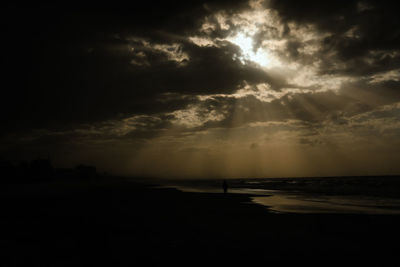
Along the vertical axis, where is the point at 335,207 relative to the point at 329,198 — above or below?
above

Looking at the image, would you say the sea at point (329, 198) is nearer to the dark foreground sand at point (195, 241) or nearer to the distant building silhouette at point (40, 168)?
the dark foreground sand at point (195, 241)

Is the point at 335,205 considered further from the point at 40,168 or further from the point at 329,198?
the point at 40,168

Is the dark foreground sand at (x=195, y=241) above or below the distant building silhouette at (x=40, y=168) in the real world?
below

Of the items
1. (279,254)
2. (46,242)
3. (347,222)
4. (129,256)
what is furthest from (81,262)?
(347,222)

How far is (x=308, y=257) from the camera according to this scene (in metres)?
8.85

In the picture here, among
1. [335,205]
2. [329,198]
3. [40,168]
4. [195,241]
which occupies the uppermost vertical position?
[40,168]

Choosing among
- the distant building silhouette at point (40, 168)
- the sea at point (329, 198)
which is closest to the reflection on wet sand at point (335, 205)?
the sea at point (329, 198)

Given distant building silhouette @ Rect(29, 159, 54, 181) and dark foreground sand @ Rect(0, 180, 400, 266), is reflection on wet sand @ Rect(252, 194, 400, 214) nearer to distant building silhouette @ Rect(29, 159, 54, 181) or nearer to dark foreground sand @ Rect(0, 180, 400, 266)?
dark foreground sand @ Rect(0, 180, 400, 266)

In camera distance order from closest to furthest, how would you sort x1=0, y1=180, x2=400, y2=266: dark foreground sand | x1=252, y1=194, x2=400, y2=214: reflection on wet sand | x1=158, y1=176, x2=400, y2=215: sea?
x1=0, y1=180, x2=400, y2=266: dark foreground sand → x1=252, y1=194, x2=400, y2=214: reflection on wet sand → x1=158, y1=176, x2=400, y2=215: sea

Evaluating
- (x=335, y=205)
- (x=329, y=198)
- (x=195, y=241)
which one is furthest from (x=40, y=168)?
(x=195, y=241)

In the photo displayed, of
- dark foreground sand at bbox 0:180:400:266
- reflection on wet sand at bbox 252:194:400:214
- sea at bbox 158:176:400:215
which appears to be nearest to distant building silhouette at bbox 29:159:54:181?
sea at bbox 158:176:400:215

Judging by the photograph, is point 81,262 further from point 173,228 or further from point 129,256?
point 173,228

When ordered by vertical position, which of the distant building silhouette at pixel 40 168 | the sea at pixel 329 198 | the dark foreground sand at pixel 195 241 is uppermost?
the distant building silhouette at pixel 40 168

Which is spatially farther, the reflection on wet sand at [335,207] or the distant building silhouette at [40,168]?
the distant building silhouette at [40,168]
